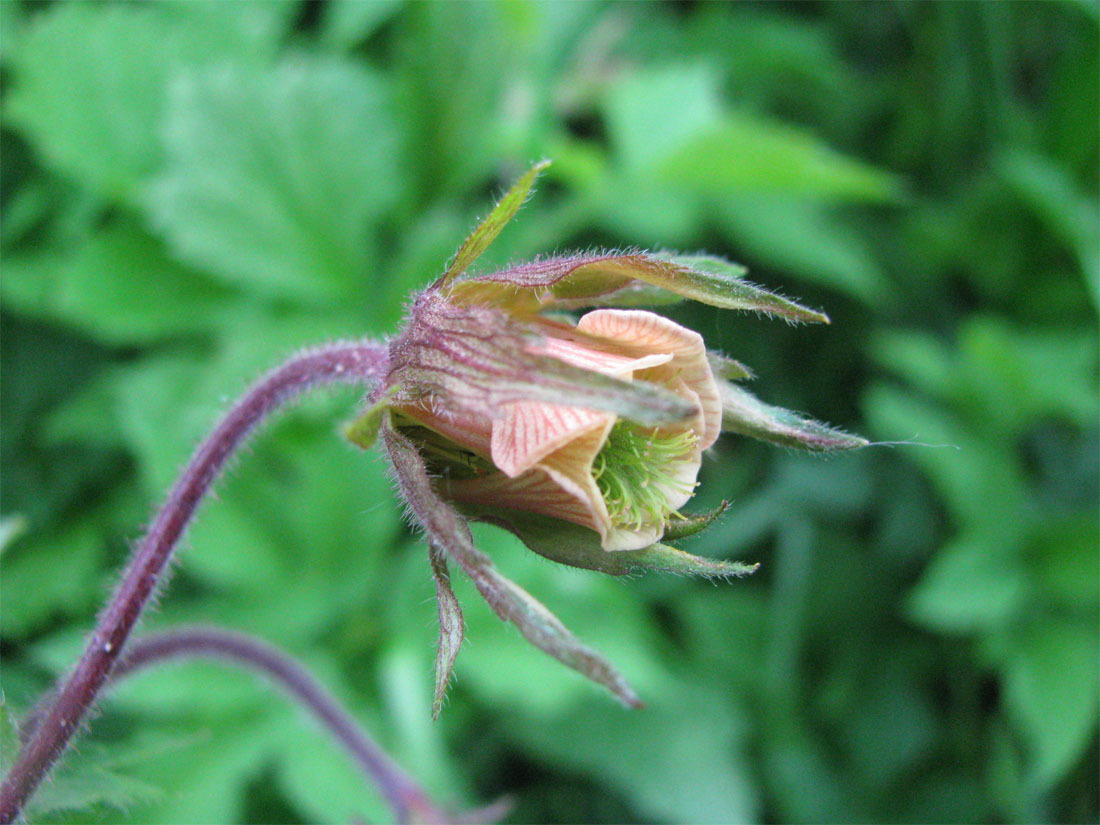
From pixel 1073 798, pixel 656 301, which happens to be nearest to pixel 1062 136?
pixel 1073 798

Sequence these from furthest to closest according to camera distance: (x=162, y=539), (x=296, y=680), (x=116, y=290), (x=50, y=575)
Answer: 1. (x=116, y=290)
2. (x=50, y=575)
3. (x=296, y=680)
4. (x=162, y=539)

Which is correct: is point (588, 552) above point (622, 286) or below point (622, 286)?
below

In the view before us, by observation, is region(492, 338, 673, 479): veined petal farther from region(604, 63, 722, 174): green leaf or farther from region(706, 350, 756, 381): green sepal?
region(604, 63, 722, 174): green leaf

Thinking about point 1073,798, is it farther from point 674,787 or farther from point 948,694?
point 674,787

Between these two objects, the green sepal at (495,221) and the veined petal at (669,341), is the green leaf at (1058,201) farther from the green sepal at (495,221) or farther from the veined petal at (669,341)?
the green sepal at (495,221)

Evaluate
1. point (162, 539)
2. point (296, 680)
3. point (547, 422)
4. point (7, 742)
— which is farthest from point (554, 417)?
point (296, 680)

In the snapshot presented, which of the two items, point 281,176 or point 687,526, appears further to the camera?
point 281,176

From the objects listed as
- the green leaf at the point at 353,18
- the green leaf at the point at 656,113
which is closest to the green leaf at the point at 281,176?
the green leaf at the point at 353,18

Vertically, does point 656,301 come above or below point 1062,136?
below

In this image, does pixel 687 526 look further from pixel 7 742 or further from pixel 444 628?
pixel 7 742
